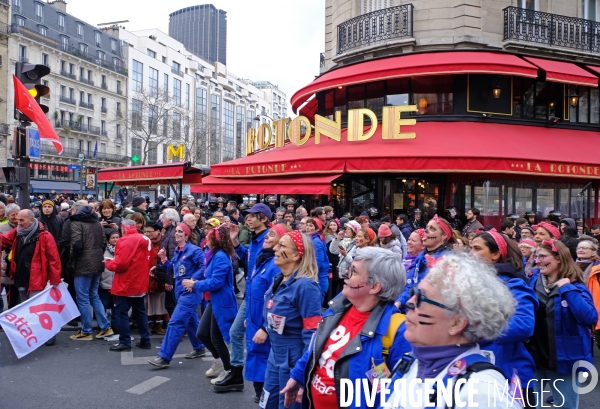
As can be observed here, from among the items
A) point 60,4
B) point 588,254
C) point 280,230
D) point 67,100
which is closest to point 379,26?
point 588,254

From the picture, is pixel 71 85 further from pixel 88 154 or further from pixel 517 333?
pixel 517 333

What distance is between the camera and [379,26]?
15367mm

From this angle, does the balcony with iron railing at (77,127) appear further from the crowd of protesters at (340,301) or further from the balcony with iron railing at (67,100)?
the crowd of protesters at (340,301)

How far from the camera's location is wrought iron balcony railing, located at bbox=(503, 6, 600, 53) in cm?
1470

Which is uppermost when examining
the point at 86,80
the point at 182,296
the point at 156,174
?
the point at 86,80

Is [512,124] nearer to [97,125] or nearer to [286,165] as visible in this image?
[286,165]

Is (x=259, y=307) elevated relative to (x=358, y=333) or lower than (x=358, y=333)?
lower

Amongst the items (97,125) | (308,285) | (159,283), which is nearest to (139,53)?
(97,125)

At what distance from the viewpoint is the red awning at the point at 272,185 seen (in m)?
12.2

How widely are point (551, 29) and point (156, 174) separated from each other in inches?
515

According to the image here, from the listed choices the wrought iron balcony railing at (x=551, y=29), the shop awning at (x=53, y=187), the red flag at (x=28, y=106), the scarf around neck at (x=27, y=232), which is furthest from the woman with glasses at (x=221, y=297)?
the shop awning at (x=53, y=187)

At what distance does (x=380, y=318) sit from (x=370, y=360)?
0.73ft

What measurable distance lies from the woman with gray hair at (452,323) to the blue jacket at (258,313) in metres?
2.23

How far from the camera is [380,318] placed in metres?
2.50
